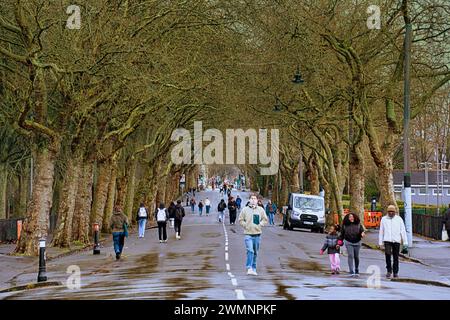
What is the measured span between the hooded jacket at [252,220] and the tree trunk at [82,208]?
664 inches

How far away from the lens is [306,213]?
174ft

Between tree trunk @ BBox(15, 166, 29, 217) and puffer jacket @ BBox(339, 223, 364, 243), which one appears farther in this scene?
tree trunk @ BBox(15, 166, 29, 217)

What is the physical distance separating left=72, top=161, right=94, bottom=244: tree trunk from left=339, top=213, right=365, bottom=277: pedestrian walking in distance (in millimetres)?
17060

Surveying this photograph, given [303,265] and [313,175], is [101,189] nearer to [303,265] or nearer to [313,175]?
[303,265]

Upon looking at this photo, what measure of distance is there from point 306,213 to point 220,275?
111 ft

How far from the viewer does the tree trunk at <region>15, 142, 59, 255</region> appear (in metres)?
28.2

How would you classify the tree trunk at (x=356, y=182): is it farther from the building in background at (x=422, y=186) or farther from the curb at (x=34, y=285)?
the building in background at (x=422, y=186)

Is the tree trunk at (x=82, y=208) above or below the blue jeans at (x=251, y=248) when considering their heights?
above

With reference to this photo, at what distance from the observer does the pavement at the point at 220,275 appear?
15.3 metres

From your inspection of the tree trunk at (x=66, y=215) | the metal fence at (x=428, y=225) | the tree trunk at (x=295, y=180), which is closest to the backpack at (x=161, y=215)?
the tree trunk at (x=66, y=215)

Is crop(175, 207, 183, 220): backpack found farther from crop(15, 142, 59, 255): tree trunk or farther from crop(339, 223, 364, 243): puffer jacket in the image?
crop(339, 223, 364, 243): puffer jacket

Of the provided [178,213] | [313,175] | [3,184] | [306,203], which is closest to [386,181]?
[178,213]

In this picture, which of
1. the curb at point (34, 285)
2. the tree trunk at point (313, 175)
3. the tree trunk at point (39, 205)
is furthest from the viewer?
the tree trunk at point (313, 175)

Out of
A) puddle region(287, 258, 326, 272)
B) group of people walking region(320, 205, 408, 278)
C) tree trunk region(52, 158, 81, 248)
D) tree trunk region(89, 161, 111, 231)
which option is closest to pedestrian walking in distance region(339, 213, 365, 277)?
group of people walking region(320, 205, 408, 278)
